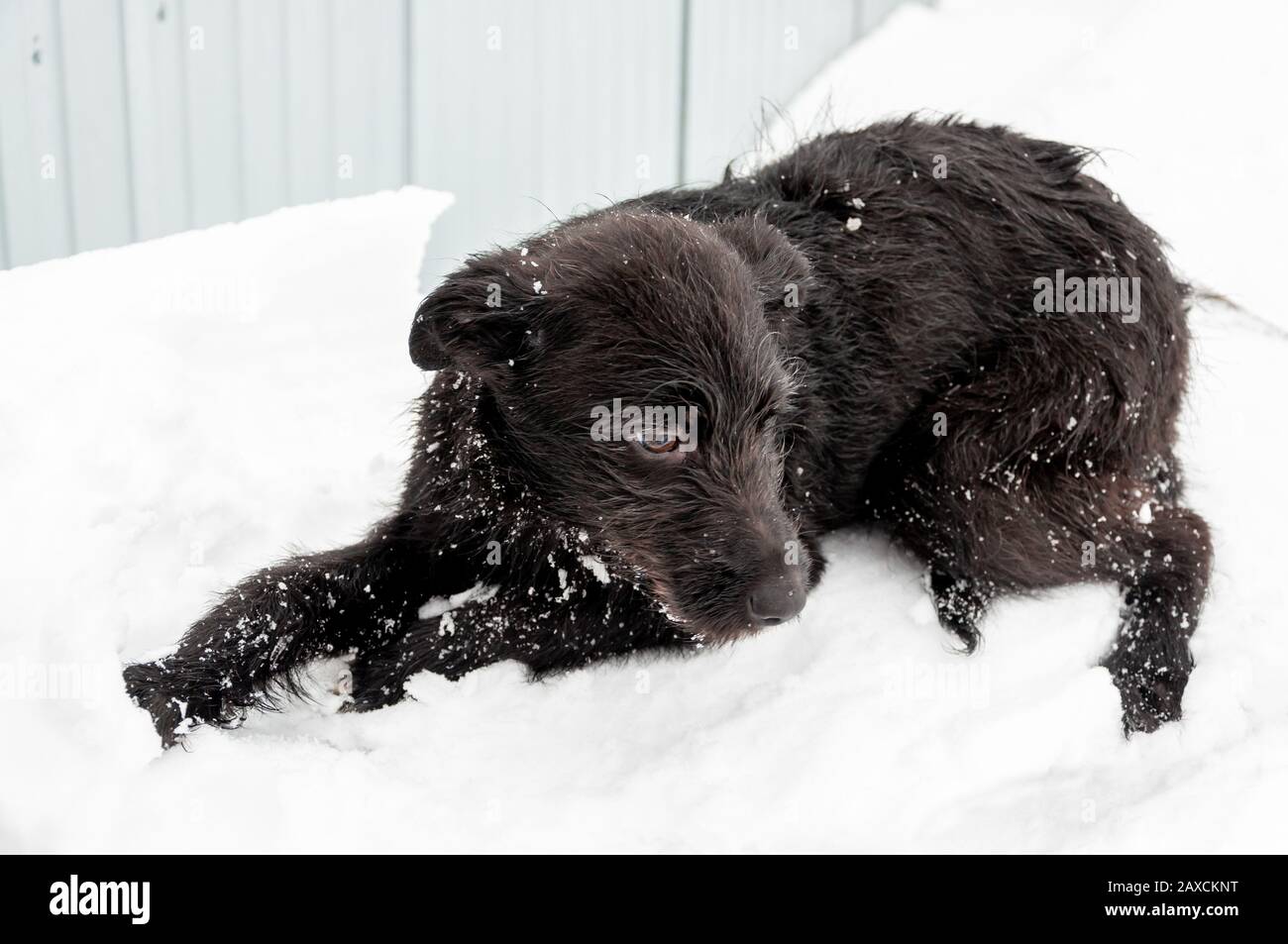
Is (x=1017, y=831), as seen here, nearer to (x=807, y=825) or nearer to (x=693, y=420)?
(x=807, y=825)

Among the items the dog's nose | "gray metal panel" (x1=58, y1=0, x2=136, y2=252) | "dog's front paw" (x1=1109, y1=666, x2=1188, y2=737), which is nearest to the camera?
the dog's nose

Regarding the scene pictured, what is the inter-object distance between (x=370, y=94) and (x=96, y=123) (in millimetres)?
1322

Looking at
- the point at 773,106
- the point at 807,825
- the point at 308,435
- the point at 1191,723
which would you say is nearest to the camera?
the point at 807,825

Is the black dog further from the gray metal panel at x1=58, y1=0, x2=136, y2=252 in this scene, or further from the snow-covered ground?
the gray metal panel at x1=58, y1=0, x2=136, y2=252

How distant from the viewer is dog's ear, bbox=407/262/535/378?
3.64 meters

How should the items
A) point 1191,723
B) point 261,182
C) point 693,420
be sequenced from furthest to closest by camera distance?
point 261,182, point 1191,723, point 693,420

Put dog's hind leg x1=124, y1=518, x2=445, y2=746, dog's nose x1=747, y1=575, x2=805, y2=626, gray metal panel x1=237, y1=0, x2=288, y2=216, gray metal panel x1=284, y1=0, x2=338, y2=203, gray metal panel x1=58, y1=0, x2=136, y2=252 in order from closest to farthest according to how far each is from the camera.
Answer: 1. dog's nose x1=747, y1=575, x2=805, y2=626
2. dog's hind leg x1=124, y1=518, x2=445, y2=746
3. gray metal panel x1=58, y1=0, x2=136, y2=252
4. gray metal panel x1=237, y1=0, x2=288, y2=216
5. gray metal panel x1=284, y1=0, x2=338, y2=203

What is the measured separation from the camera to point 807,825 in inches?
133

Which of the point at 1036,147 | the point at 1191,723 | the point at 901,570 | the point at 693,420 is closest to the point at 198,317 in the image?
the point at 693,420

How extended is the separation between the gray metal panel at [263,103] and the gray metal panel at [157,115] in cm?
28

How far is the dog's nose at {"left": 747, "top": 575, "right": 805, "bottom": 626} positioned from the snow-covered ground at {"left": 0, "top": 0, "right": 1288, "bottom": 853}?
1.53 ft

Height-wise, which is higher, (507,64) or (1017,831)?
(507,64)

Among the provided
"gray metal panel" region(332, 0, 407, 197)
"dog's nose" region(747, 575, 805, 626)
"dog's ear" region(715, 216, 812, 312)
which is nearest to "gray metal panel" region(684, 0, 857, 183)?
"gray metal panel" region(332, 0, 407, 197)
